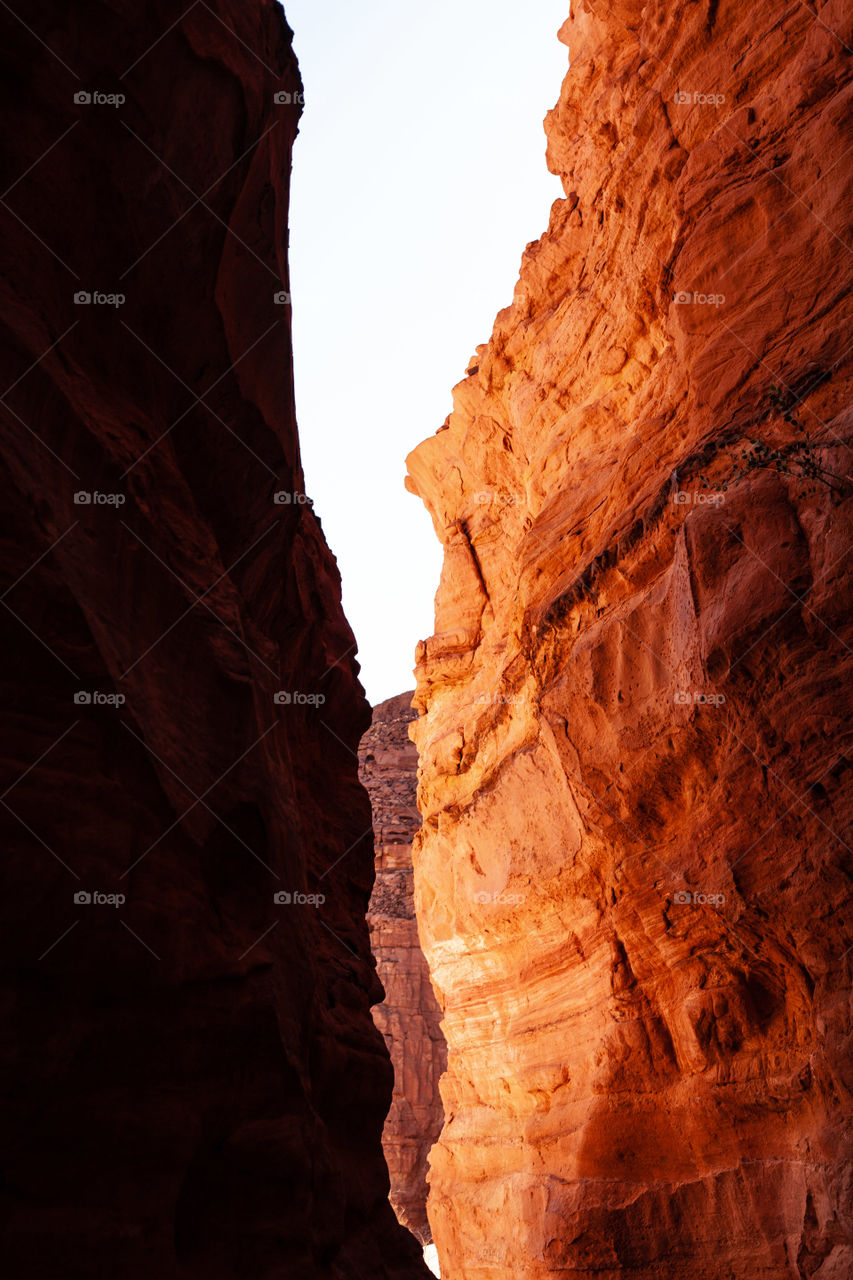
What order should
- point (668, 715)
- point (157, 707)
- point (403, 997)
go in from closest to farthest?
point (157, 707) < point (668, 715) < point (403, 997)

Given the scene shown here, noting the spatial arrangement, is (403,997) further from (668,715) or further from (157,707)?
(157,707)

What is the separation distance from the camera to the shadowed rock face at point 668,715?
10969 millimetres

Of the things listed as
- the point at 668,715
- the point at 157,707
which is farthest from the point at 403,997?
the point at 157,707

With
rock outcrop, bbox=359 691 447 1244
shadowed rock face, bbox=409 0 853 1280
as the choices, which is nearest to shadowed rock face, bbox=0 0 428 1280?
shadowed rock face, bbox=409 0 853 1280

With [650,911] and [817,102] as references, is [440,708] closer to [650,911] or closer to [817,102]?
[650,911]

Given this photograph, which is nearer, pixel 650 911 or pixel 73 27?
pixel 73 27

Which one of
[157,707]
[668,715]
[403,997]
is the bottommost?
[157,707]

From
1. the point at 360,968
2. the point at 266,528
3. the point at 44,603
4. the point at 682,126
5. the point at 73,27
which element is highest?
the point at 682,126

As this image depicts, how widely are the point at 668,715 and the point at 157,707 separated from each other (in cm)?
870

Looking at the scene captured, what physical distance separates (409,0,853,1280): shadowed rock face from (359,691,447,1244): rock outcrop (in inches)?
606

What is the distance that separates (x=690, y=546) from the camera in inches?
470

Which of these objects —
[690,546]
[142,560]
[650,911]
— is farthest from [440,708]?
[142,560]

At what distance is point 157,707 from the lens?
599 cm

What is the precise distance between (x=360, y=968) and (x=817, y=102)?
11954mm
